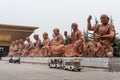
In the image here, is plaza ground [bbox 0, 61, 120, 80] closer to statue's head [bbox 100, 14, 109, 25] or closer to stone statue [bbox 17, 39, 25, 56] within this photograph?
statue's head [bbox 100, 14, 109, 25]

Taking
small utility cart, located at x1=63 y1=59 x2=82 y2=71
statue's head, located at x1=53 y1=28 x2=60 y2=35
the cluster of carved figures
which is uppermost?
statue's head, located at x1=53 y1=28 x2=60 y2=35

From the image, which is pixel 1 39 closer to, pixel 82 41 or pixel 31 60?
pixel 31 60

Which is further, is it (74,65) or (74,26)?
(74,26)

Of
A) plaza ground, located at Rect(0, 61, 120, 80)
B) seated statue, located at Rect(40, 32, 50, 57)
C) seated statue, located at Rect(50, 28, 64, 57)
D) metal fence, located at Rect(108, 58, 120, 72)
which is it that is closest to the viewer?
plaza ground, located at Rect(0, 61, 120, 80)

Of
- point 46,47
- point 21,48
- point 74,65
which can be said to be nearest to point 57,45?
point 46,47

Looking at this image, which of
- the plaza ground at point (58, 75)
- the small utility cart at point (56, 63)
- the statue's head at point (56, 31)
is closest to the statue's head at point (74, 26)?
the small utility cart at point (56, 63)

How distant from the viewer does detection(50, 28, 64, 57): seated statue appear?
23.0 m

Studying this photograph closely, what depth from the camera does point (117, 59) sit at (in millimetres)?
15094

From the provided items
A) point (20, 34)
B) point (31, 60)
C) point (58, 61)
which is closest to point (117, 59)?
point (58, 61)

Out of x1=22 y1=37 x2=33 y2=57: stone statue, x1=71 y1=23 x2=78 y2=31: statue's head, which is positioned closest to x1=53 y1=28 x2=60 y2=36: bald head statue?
x1=71 y1=23 x2=78 y2=31: statue's head

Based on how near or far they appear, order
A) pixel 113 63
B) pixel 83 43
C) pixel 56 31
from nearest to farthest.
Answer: pixel 113 63
pixel 83 43
pixel 56 31

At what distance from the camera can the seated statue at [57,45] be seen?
905 inches

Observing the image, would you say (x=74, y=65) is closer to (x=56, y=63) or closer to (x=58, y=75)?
(x=56, y=63)

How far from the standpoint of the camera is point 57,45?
76.5ft
